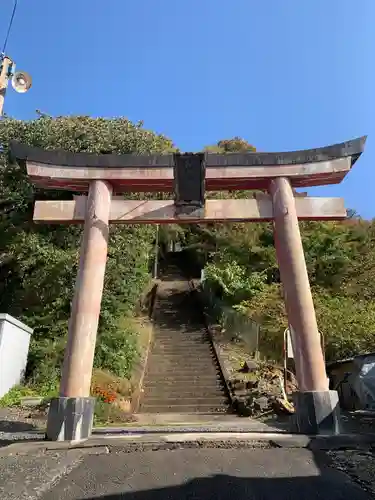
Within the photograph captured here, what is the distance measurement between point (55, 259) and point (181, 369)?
5785mm

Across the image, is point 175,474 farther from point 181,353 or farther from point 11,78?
point 11,78

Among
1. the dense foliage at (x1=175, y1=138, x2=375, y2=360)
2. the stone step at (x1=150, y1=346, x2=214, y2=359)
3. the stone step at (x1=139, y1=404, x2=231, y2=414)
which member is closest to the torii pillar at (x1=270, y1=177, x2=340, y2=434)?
the stone step at (x1=139, y1=404, x2=231, y2=414)

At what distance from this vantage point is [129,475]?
3977mm

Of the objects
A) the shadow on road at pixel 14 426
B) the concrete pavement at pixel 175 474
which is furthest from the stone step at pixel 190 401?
the concrete pavement at pixel 175 474

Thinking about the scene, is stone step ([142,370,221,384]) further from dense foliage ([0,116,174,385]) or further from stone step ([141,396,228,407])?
dense foliage ([0,116,174,385])

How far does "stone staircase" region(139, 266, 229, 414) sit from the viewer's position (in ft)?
38.5

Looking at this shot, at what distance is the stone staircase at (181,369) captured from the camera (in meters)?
11.7

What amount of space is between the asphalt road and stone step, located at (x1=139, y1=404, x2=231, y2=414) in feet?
22.0

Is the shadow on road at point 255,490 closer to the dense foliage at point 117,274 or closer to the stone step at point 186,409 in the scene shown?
the stone step at point 186,409

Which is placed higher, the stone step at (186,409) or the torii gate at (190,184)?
the torii gate at (190,184)

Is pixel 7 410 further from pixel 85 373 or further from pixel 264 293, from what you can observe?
pixel 264 293

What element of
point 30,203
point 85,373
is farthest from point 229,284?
point 85,373

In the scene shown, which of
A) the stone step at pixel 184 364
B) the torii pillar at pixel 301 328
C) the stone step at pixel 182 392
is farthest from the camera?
the stone step at pixel 184 364

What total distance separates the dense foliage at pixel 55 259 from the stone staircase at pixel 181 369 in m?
1.26
